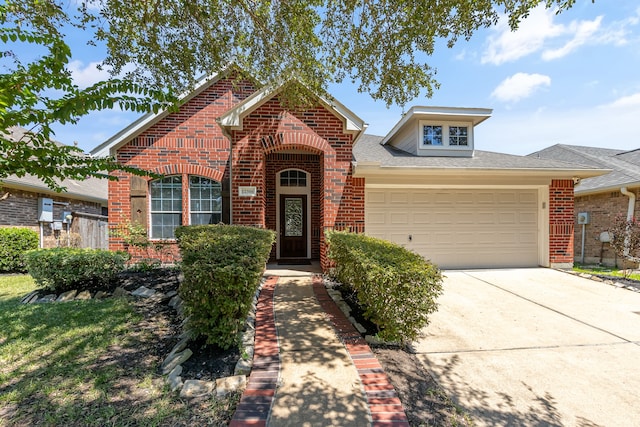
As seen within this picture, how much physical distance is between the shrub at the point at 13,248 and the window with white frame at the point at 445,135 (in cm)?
1317

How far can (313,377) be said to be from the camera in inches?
117

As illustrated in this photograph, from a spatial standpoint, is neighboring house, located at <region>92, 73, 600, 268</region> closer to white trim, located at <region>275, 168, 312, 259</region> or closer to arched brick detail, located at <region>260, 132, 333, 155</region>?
white trim, located at <region>275, 168, 312, 259</region>

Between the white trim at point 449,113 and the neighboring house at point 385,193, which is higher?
the white trim at point 449,113

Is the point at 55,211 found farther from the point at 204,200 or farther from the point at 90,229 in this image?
the point at 204,200

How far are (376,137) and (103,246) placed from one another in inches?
526

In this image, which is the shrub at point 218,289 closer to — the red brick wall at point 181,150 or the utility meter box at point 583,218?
the red brick wall at point 181,150

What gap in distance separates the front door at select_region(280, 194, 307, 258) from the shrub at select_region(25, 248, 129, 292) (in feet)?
14.9

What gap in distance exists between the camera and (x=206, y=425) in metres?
2.33

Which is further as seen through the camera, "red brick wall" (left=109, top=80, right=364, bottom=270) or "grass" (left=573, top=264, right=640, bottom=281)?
"grass" (left=573, top=264, right=640, bottom=281)

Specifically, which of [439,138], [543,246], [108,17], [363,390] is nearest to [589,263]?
[543,246]

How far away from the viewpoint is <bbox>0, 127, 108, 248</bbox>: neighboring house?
31.7 ft

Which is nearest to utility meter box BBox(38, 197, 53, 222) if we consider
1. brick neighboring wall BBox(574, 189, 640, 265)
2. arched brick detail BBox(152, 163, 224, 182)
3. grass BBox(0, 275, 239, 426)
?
arched brick detail BBox(152, 163, 224, 182)

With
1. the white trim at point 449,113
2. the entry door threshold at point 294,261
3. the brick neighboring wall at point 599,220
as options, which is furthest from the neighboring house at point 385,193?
the brick neighboring wall at point 599,220

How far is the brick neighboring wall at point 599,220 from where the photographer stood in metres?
10.2
